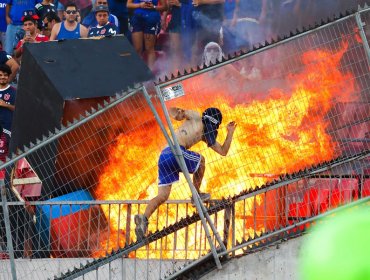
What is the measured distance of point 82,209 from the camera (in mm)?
9930

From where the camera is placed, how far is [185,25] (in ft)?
47.3

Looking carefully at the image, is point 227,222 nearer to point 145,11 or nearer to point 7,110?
point 7,110

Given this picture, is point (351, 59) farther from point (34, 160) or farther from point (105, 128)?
point (34, 160)

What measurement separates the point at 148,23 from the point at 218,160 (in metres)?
5.76

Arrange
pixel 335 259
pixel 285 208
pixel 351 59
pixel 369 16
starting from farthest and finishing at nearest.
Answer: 1. pixel 369 16
2. pixel 285 208
3. pixel 351 59
4. pixel 335 259

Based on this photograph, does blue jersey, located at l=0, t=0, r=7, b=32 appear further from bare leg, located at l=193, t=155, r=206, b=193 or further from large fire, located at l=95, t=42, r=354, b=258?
bare leg, located at l=193, t=155, r=206, b=193

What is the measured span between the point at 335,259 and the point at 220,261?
6.11 metres

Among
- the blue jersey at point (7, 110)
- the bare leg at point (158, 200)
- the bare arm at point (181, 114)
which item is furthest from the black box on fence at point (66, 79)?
the bare arm at point (181, 114)

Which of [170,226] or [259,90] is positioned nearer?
[170,226]

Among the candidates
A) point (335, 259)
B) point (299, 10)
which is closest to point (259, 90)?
point (299, 10)

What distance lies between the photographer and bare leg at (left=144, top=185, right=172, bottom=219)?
9281 mm

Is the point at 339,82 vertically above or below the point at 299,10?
below

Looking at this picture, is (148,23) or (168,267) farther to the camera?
(148,23)

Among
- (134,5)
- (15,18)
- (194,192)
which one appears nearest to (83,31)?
(134,5)
